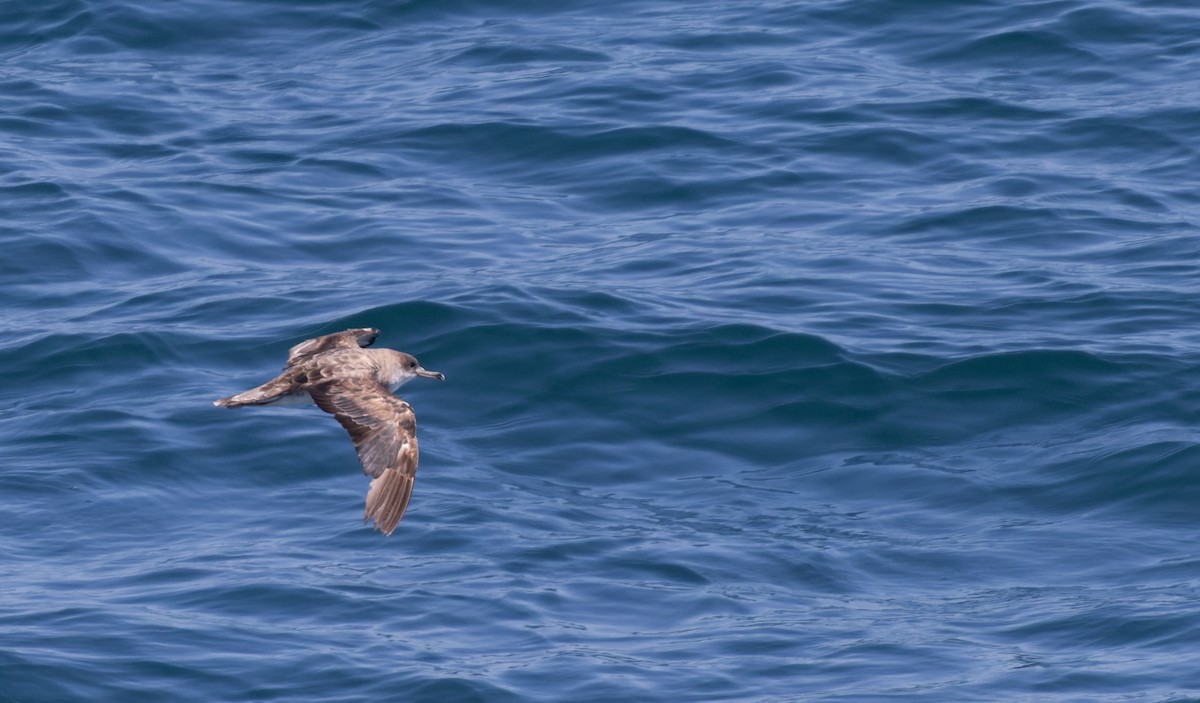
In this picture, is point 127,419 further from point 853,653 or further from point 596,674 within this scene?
point 853,653

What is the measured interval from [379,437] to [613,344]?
3.77 m

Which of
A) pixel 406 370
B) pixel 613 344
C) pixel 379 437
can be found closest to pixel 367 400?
pixel 379 437

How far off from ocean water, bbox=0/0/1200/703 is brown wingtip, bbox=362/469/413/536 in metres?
1.16

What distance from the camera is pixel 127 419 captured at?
1202 centimetres

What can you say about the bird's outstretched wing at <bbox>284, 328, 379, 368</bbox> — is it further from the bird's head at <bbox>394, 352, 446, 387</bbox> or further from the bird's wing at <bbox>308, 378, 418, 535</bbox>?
the bird's wing at <bbox>308, 378, 418, 535</bbox>

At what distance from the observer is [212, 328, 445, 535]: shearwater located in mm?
8906

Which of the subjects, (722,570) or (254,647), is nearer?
(254,647)

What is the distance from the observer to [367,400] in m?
9.35

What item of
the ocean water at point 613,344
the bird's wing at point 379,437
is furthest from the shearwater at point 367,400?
the ocean water at point 613,344

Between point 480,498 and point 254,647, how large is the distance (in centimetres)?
192

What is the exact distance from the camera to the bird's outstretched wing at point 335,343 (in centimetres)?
1023

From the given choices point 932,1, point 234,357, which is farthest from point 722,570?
point 932,1

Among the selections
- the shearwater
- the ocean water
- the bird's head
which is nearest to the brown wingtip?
the shearwater

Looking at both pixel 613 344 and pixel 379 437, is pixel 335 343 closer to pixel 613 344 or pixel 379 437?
pixel 379 437
